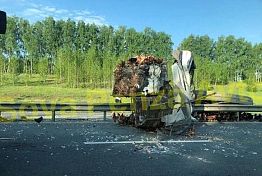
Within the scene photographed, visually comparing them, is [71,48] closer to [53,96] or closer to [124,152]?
[53,96]

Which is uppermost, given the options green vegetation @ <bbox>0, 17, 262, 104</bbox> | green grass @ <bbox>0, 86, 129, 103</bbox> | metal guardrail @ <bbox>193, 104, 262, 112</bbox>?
green vegetation @ <bbox>0, 17, 262, 104</bbox>

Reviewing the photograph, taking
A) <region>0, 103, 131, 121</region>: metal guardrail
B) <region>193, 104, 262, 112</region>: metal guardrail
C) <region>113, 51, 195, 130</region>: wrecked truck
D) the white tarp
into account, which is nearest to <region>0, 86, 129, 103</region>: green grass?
<region>0, 103, 131, 121</region>: metal guardrail

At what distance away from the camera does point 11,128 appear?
1129 centimetres

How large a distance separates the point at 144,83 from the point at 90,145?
4.30 m

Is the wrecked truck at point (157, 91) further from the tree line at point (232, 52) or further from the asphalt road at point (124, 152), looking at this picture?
the tree line at point (232, 52)

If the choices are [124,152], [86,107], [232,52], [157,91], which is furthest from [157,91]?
[232,52]

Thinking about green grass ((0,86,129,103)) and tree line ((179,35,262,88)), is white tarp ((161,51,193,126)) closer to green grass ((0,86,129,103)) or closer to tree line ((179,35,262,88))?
green grass ((0,86,129,103))

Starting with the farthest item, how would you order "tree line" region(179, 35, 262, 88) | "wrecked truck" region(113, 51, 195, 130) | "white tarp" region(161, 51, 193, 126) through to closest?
"tree line" region(179, 35, 262, 88) → "wrecked truck" region(113, 51, 195, 130) → "white tarp" region(161, 51, 193, 126)

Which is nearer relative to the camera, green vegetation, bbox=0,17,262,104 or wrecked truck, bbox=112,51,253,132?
wrecked truck, bbox=112,51,253,132

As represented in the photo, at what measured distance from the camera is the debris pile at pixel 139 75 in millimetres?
12000

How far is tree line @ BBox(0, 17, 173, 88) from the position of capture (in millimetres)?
69062

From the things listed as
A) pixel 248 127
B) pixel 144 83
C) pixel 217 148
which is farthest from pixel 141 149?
pixel 248 127

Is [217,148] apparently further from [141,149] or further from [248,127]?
[248,127]

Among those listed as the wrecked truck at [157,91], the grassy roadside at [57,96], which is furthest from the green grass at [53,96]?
the wrecked truck at [157,91]
